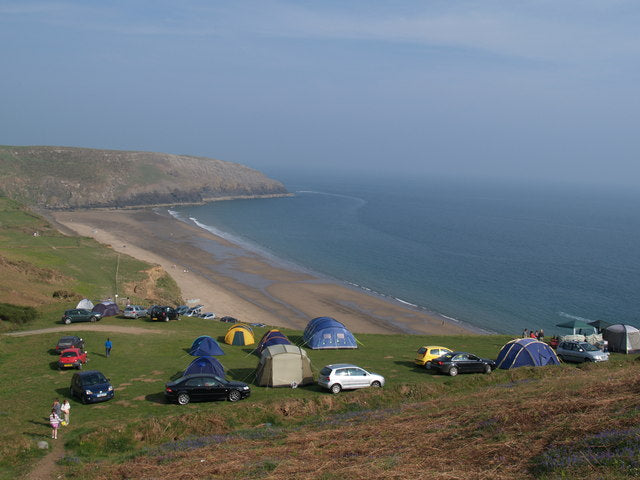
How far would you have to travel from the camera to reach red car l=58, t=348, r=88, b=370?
25500 millimetres

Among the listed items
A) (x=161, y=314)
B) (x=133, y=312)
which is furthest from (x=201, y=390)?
(x=133, y=312)

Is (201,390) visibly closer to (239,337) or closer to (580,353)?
(239,337)

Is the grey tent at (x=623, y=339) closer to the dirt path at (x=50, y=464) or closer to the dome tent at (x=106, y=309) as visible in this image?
the dirt path at (x=50, y=464)

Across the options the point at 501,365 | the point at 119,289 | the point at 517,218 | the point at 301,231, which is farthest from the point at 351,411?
the point at 517,218

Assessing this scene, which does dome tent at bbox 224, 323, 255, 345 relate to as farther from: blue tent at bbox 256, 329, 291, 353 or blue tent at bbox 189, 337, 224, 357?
blue tent at bbox 189, 337, 224, 357

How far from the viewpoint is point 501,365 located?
2691cm

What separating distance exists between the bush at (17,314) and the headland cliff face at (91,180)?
117784mm

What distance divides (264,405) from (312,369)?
5.07 metres

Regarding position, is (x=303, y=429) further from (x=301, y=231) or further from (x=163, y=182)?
(x=163, y=182)

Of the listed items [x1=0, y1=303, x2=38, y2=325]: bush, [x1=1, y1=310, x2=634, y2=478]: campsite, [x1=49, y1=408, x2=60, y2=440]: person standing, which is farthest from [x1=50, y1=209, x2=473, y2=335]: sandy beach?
[x1=49, y1=408, x2=60, y2=440]: person standing

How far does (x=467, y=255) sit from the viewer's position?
98.8 m

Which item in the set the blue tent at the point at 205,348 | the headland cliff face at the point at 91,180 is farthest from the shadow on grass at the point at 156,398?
the headland cliff face at the point at 91,180

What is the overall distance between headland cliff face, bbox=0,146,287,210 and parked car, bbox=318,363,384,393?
138646mm

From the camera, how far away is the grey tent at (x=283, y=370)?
24.0 meters
